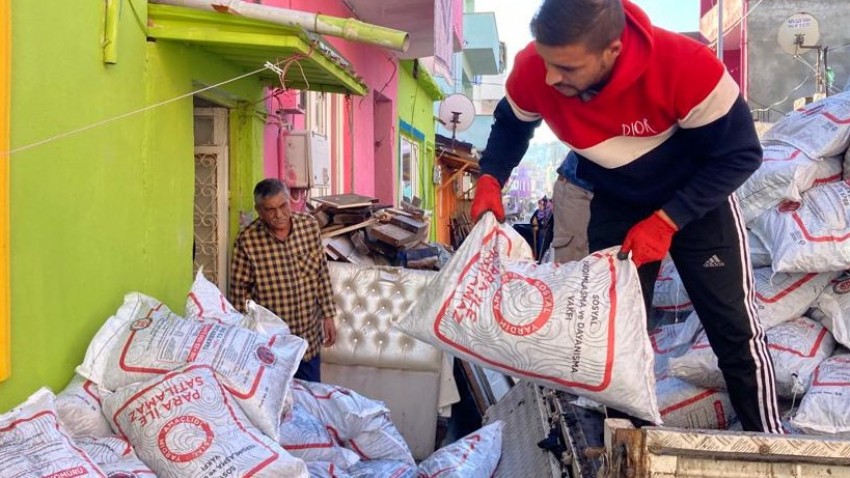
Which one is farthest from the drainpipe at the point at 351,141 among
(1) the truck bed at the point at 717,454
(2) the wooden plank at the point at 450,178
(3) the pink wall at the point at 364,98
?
(2) the wooden plank at the point at 450,178

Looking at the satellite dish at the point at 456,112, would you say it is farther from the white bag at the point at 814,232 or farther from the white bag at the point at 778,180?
the white bag at the point at 814,232

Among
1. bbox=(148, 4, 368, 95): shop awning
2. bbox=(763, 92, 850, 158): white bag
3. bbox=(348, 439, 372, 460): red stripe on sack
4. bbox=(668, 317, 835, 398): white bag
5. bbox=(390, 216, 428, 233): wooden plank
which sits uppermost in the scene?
bbox=(148, 4, 368, 95): shop awning

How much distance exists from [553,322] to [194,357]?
4.78 feet

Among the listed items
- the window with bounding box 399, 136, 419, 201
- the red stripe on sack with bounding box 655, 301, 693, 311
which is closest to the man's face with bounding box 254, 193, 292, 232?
the red stripe on sack with bounding box 655, 301, 693, 311

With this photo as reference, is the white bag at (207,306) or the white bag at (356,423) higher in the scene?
the white bag at (207,306)

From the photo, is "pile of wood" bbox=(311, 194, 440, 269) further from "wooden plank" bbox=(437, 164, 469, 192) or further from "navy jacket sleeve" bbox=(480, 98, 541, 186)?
"wooden plank" bbox=(437, 164, 469, 192)

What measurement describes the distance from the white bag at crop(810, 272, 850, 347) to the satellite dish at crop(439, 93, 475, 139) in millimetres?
11780

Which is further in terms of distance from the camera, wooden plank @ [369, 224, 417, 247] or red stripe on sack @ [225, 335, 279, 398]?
wooden plank @ [369, 224, 417, 247]

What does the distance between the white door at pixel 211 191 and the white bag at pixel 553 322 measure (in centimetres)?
304

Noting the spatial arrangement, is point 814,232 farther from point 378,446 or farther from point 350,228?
point 350,228

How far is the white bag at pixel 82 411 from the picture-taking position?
2.85m

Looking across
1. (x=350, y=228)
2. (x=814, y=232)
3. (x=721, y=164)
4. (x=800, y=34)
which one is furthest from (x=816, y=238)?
(x=800, y=34)

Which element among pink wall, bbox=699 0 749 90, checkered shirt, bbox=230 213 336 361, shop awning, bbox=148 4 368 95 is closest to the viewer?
shop awning, bbox=148 4 368 95

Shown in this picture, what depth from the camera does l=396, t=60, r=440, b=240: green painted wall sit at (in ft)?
41.3
